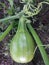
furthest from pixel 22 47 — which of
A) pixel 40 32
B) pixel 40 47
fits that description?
pixel 40 32

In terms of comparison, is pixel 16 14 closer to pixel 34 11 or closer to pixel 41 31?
pixel 34 11

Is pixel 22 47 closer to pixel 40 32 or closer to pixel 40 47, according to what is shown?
pixel 40 47

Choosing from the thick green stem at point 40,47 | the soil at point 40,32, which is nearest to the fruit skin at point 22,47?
the thick green stem at point 40,47

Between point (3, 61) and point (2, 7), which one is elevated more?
point (2, 7)

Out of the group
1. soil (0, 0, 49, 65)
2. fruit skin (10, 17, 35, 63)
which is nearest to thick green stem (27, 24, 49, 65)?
fruit skin (10, 17, 35, 63)

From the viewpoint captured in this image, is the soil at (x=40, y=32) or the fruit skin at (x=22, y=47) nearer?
the fruit skin at (x=22, y=47)

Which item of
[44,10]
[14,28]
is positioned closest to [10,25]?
[14,28]

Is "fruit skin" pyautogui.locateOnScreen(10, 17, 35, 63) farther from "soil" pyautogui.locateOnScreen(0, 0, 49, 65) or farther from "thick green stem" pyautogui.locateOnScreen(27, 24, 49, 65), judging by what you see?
"soil" pyautogui.locateOnScreen(0, 0, 49, 65)

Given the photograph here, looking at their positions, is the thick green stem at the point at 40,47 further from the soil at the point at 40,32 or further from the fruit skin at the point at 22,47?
the soil at the point at 40,32
